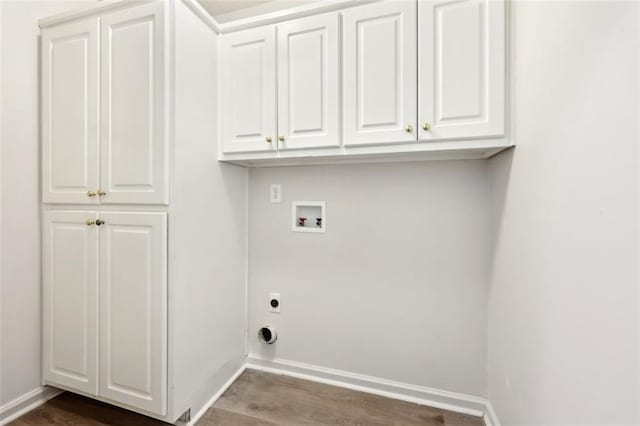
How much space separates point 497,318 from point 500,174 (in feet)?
2.39

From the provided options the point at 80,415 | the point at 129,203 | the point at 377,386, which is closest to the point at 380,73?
the point at 129,203

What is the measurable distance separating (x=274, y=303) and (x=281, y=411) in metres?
0.63

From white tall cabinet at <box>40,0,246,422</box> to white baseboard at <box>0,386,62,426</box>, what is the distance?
110 mm

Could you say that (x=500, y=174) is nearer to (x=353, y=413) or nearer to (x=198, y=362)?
(x=353, y=413)

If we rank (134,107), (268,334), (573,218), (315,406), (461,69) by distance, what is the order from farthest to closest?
(268,334), (315,406), (134,107), (461,69), (573,218)

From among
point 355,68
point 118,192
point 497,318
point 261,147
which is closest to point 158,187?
point 118,192

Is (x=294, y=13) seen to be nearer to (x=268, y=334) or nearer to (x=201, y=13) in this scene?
(x=201, y=13)

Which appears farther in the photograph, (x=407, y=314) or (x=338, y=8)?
(x=407, y=314)

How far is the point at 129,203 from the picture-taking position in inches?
57.2

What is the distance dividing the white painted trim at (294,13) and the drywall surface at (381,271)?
33.4 inches

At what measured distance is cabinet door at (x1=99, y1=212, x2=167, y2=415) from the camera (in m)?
1.40

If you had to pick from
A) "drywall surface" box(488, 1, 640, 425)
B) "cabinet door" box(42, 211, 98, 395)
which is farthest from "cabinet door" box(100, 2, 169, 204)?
"drywall surface" box(488, 1, 640, 425)

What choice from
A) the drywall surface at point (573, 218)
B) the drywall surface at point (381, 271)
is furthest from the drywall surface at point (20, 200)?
the drywall surface at point (573, 218)

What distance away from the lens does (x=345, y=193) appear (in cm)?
187
